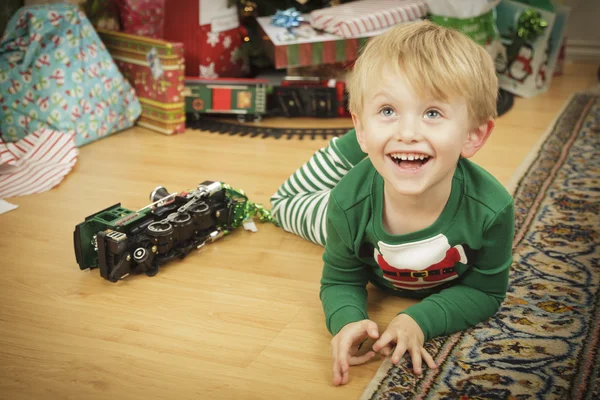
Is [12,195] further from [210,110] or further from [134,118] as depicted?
[210,110]

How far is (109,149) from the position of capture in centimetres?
195

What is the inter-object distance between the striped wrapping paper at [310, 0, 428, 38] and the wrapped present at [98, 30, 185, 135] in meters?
0.51

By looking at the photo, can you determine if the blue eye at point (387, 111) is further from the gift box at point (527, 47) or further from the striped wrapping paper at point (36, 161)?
the gift box at point (527, 47)

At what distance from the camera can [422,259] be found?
0.99 meters

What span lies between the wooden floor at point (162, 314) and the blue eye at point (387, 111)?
1.18 ft

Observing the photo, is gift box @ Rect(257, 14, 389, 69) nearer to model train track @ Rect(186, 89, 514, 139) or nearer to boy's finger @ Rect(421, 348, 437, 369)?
model train track @ Rect(186, 89, 514, 139)

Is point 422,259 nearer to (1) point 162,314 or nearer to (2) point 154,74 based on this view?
(1) point 162,314

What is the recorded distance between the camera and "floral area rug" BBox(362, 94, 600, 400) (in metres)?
0.89

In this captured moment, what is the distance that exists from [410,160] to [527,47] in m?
1.87

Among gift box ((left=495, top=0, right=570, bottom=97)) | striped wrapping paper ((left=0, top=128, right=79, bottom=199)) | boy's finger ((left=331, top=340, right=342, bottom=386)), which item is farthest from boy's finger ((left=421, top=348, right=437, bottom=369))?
gift box ((left=495, top=0, right=570, bottom=97))

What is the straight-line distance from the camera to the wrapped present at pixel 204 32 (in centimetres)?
221

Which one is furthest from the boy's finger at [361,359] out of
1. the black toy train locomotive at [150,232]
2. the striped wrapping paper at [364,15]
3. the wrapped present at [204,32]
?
the wrapped present at [204,32]

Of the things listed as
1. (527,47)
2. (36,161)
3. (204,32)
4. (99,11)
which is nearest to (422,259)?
(36,161)

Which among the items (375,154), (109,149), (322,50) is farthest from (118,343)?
(322,50)
